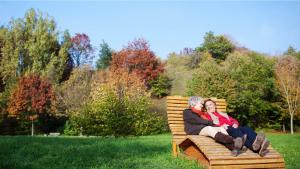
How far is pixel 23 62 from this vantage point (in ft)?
135

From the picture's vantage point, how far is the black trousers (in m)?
6.48

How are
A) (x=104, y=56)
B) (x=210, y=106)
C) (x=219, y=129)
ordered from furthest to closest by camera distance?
(x=104, y=56)
(x=210, y=106)
(x=219, y=129)

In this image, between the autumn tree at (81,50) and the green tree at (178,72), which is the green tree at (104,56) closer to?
the autumn tree at (81,50)

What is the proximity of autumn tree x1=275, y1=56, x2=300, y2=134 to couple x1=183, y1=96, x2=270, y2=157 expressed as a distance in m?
27.7

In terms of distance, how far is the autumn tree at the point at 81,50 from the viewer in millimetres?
48156

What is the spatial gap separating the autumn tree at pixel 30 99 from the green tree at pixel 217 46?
24.3 meters

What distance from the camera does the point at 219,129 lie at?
698 centimetres

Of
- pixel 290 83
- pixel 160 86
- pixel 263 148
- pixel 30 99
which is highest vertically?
pixel 160 86

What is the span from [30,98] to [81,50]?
1622cm

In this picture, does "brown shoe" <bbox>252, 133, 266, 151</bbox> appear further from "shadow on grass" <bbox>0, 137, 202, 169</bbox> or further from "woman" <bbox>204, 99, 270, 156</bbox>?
"shadow on grass" <bbox>0, 137, 202, 169</bbox>

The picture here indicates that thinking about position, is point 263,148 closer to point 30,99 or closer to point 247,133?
point 247,133

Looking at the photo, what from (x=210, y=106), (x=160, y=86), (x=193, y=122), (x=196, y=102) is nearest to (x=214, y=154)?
(x=193, y=122)

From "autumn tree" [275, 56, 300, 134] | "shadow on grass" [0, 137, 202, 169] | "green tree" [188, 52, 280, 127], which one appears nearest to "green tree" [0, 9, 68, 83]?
"green tree" [188, 52, 280, 127]

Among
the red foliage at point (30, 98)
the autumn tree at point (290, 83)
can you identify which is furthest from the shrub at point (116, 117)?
the autumn tree at point (290, 83)
